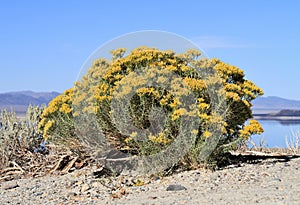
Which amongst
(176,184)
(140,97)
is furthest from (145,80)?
(176,184)

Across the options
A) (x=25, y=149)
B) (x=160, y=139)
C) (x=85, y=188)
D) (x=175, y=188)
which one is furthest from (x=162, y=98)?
(x=25, y=149)

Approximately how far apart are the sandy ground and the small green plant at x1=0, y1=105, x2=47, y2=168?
2284 millimetres

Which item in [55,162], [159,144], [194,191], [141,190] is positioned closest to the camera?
[194,191]

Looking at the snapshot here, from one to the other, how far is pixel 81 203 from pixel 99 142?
79.1 inches

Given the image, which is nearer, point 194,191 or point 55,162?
point 194,191

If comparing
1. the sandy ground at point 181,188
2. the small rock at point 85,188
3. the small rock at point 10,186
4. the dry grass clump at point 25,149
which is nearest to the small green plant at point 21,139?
the dry grass clump at point 25,149

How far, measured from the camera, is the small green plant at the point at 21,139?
40.6 ft

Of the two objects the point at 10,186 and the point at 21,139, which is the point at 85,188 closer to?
the point at 10,186

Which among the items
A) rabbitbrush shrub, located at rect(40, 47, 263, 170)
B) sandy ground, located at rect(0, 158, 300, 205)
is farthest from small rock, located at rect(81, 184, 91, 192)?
rabbitbrush shrub, located at rect(40, 47, 263, 170)

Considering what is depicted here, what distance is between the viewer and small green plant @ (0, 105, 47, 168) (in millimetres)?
12367

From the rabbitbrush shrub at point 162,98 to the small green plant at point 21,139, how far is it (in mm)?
3061

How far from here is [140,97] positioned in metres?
8.12

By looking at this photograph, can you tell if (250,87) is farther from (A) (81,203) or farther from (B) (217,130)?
Answer: (A) (81,203)

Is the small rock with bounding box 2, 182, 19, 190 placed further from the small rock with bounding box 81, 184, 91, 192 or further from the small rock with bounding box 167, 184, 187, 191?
the small rock with bounding box 167, 184, 187, 191
